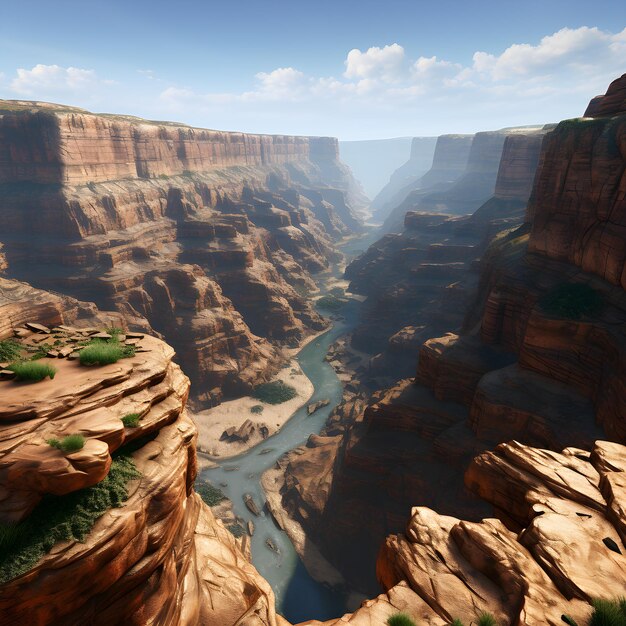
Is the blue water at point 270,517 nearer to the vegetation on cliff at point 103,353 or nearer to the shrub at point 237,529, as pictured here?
the shrub at point 237,529

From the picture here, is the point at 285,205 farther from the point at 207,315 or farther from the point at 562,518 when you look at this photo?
the point at 562,518

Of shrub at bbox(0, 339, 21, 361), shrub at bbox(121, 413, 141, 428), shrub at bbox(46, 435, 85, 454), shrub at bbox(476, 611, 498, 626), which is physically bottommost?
shrub at bbox(476, 611, 498, 626)

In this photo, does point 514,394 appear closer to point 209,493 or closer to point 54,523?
point 54,523

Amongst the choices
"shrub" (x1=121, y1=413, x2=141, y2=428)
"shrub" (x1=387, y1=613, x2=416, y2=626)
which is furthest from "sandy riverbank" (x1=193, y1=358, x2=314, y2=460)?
"shrub" (x1=387, y1=613, x2=416, y2=626)

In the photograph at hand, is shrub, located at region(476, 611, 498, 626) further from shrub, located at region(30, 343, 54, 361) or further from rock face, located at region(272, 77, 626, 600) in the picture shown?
shrub, located at region(30, 343, 54, 361)

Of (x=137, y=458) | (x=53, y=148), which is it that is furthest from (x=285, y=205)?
(x=137, y=458)

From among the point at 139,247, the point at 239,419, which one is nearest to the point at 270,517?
the point at 239,419
